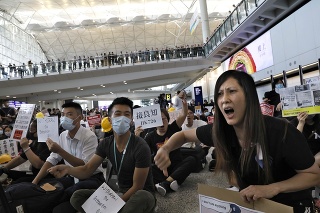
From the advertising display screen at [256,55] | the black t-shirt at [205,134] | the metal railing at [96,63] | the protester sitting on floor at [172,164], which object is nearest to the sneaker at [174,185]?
the protester sitting on floor at [172,164]

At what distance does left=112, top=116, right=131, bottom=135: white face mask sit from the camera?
2724mm

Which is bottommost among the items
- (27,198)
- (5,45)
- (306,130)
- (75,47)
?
(27,198)

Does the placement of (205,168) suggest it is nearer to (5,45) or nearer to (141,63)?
(141,63)

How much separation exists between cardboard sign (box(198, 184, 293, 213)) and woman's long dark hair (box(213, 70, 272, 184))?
22cm

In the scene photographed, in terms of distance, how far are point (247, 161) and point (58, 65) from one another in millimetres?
22500

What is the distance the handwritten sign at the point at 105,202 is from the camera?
2225 millimetres

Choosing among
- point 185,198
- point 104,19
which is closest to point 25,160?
point 185,198

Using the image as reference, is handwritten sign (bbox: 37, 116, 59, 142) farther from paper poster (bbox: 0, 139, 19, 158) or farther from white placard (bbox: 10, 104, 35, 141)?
paper poster (bbox: 0, 139, 19, 158)

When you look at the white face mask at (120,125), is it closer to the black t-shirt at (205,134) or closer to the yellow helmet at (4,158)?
the black t-shirt at (205,134)

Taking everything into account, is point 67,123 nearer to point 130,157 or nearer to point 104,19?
point 130,157

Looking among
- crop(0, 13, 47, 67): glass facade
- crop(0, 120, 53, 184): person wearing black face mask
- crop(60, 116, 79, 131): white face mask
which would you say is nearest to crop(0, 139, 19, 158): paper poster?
crop(0, 120, 53, 184): person wearing black face mask

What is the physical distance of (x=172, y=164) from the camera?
163 inches

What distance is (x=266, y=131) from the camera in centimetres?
153

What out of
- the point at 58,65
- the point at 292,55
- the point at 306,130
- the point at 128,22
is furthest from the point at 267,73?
the point at 128,22
